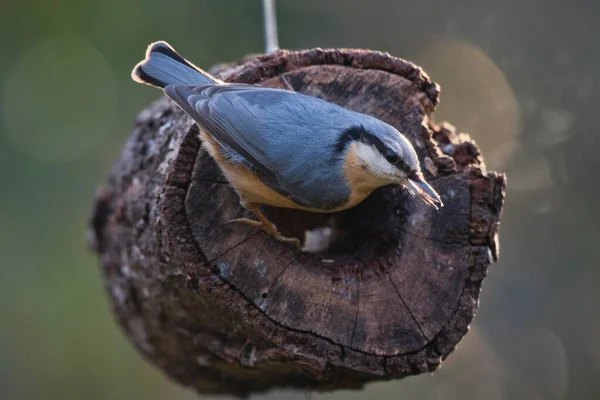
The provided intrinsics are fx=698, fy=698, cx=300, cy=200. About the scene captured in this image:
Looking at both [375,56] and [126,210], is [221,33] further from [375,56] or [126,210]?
[375,56]

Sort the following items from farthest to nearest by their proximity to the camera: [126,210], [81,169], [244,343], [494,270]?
[81,169], [494,270], [126,210], [244,343]

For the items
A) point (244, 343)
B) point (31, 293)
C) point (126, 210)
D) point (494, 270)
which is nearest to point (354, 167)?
point (244, 343)

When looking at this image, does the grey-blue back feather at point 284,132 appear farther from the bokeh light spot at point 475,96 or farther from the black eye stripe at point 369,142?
the bokeh light spot at point 475,96

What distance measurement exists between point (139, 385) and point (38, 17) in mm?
2579

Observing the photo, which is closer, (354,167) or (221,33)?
(354,167)

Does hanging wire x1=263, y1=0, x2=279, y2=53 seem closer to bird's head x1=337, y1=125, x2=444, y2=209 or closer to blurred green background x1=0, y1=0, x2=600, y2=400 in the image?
bird's head x1=337, y1=125, x2=444, y2=209

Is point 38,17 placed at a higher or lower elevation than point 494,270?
higher

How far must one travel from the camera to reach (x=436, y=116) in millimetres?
4613

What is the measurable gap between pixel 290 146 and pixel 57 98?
10.7 feet

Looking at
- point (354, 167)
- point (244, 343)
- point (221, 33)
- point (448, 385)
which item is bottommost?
point (448, 385)

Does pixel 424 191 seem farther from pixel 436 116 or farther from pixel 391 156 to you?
pixel 436 116

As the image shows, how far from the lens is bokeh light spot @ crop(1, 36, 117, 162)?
476 cm

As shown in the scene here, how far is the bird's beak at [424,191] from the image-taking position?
2.00m

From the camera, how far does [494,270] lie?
4461 mm
